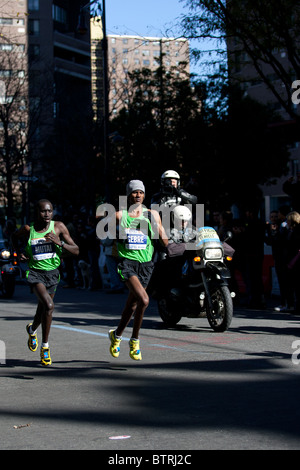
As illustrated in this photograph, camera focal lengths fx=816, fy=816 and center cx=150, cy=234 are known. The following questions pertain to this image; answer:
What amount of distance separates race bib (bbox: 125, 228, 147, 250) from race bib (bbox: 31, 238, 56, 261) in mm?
841

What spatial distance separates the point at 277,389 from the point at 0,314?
28.2ft

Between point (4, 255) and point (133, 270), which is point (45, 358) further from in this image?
point (4, 255)

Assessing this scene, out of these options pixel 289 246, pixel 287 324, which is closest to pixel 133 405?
pixel 287 324

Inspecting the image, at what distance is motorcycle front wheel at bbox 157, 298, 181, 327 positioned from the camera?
11.5m

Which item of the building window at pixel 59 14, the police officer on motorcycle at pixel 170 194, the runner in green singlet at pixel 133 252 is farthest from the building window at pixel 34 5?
the runner in green singlet at pixel 133 252

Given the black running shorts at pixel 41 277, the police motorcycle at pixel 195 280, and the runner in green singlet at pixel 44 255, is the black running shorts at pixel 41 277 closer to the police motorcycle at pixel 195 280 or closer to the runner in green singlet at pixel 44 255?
the runner in green singlet at pixel 44 255

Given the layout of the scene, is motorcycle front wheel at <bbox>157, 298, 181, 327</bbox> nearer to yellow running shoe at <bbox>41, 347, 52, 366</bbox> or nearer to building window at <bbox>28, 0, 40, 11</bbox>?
yellow running shoe at <bbox>41, 347, 52, 366</bbox>

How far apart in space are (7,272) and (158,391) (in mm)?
12344

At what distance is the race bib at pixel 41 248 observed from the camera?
860 centimetres

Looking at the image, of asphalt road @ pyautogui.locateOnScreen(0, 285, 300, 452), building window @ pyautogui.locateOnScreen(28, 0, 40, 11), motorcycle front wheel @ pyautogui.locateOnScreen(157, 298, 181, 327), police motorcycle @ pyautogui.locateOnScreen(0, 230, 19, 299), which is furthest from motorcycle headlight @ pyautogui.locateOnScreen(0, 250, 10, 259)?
building window @ pyautogui.locateOnScreen(28, 0, 40, 11)

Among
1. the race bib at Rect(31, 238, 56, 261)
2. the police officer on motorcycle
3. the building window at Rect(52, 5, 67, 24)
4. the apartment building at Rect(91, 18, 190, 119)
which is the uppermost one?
the building window at Rect(52, 5, 67, 24)

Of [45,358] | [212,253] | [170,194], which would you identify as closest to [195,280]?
[212,253]

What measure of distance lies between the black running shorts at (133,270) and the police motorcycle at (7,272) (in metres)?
10.5

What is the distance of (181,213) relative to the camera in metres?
11.2
